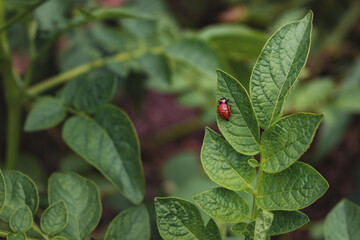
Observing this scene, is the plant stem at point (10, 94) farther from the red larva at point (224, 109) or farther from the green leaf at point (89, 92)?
the red larva at point (224, 109)

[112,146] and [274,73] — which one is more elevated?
[274,73]

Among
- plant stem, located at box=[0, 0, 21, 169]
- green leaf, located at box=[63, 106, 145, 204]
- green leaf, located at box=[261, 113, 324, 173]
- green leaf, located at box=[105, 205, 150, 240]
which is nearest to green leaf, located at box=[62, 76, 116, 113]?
green leaf, located at box=[63, 106, 145, 204]

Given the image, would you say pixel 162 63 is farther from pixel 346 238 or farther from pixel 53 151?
pixel 53 151

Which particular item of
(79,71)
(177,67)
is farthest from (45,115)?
(177,67)

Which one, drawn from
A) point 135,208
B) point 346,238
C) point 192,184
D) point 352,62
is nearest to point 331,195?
point 352,62

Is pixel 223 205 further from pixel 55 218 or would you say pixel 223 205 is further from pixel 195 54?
pixel 195 54

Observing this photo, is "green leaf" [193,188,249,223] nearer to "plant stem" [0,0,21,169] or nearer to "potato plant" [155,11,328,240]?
"potato plant" [155,11,328,240]

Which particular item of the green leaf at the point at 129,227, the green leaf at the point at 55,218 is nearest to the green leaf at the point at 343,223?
the green leaf at the point at 129,227
